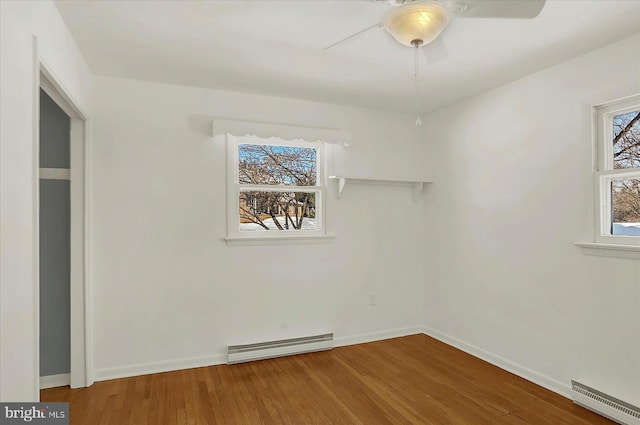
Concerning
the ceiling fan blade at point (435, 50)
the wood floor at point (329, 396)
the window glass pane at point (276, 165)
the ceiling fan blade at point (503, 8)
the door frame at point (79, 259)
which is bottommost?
the wood floor at point (329, 396)

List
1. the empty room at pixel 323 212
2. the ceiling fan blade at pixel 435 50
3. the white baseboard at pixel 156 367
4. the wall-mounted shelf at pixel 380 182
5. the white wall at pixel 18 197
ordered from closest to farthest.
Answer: the white wall at pixel 18 197
the empty room at pixel 323 212
the ceiling fan blade at pixel 435 50
the white baseboard at pixel 156 367
the wall-mounted shelf at pixel 380 182

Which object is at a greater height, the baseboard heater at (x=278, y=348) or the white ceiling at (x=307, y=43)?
the white ceiling at (x=307, y=43)

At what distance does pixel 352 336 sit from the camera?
3857mm

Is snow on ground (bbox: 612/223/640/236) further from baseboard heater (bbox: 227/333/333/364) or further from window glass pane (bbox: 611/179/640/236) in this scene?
baseboard heater (bbox: 227/333/333/364)

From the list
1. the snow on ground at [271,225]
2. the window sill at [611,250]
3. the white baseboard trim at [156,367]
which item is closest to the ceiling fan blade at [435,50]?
the window sill at [611,250]

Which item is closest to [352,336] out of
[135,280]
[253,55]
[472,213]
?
[472,213]

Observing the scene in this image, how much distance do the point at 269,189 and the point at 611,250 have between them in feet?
9.04

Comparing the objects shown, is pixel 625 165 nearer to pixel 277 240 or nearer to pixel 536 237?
pixel 536 237

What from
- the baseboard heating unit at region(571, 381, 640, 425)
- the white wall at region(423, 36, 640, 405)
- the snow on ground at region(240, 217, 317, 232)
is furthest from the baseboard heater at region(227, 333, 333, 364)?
the baseboard heating unit at region(571, 381, 640, 425)

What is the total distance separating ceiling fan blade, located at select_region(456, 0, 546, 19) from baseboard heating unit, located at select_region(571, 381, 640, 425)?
242 cm

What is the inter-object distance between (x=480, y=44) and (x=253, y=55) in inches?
62.0

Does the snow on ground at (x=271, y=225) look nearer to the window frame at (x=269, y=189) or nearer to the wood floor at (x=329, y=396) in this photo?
the window frame at (x=269, y=189)

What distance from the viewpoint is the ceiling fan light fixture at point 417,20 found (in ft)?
5.72

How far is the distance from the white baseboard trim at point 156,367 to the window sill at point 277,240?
1053mm
